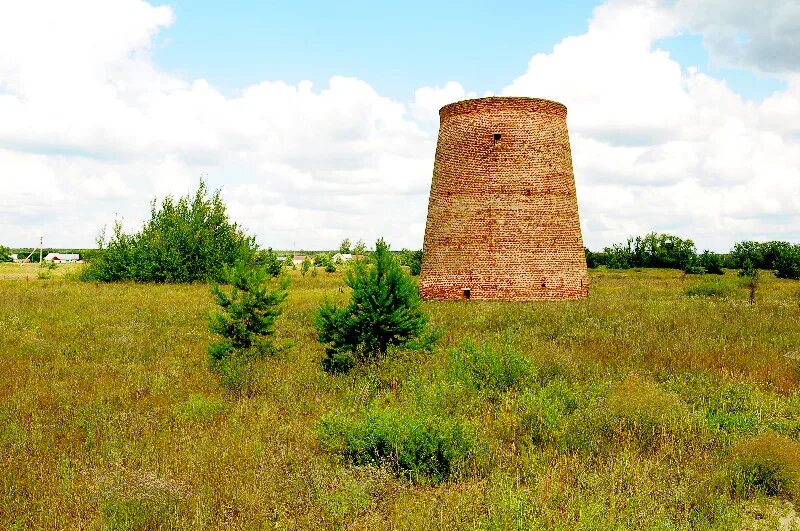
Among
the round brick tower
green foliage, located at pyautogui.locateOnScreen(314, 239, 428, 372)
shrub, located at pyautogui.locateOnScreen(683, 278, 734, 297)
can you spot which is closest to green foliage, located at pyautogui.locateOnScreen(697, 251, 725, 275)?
shrub, located at pyautogui.locateOnScreen(683, 278, 734, 297)

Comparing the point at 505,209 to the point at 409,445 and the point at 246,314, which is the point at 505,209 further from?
the point at 409,445

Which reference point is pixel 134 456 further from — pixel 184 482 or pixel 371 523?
pixel 371 523

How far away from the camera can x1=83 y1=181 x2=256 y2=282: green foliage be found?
102 ft

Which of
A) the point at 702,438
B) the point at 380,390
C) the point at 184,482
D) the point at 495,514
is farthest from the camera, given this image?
the point at 380,390

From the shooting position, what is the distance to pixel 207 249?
1254 inches

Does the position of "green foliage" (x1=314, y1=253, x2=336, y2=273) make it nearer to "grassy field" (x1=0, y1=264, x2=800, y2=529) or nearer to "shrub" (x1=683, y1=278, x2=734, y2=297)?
"shrub" (x1=683, y1=278, x2=734, y2=297)

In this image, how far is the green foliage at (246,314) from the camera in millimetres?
9945

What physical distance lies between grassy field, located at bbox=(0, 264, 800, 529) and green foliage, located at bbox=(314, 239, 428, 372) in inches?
17.7

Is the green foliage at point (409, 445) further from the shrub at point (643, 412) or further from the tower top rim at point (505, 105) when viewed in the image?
the tower top rim at point (505, 105)

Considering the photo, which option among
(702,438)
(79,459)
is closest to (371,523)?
(79,459)

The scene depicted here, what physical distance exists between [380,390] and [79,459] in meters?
3.76

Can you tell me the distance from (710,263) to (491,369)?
47999mm

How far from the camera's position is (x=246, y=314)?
10.2 m

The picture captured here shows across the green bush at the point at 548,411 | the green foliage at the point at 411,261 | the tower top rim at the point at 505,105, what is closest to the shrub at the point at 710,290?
the tower top rim at the point at 505,105
